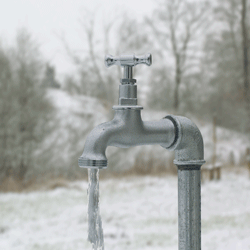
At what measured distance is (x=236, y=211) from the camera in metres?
3.57

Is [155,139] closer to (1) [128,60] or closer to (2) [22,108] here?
(1) [128,60]

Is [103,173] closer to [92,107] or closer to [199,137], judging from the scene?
[92,107]

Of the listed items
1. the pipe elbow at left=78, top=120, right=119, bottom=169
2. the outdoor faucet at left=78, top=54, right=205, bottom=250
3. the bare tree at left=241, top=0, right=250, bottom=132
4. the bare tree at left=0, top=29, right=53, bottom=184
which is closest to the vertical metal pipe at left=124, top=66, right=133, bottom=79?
the outdoor faucet at left=78, top=54, right=205, bottom=250

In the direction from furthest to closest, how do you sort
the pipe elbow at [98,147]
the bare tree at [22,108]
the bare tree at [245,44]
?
1. the bare tree at [245,44]
2. the bare tree at [22,108]
3. the pipe elbow at [98,147]

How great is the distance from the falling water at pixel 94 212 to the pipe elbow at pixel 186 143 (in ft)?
0.84

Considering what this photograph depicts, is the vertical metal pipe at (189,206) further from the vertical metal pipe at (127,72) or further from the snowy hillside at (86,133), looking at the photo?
the snowy hillside at (86,133)

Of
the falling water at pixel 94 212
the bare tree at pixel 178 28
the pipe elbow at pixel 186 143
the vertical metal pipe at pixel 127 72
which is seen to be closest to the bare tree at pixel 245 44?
the bare tree at pixel 178 28

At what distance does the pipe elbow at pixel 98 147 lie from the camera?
2.65 ft

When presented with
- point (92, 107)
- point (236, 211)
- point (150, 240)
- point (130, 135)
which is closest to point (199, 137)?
point (130, 135)

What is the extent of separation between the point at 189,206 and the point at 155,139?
0.22 m

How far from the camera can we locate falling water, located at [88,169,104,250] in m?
0.83

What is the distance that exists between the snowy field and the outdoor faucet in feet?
5.29

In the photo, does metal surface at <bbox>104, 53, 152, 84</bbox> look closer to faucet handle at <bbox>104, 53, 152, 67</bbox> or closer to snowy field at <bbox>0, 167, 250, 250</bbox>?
faucet handle at <bbox>104, 53, 152, 67</bbox>

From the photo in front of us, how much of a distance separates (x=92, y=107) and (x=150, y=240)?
160 inches
